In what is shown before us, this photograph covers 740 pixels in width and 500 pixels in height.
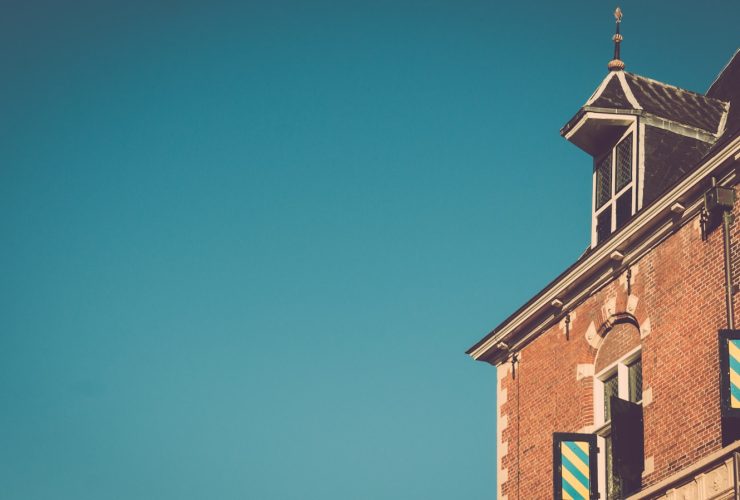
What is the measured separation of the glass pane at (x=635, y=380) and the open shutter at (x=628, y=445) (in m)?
0.53

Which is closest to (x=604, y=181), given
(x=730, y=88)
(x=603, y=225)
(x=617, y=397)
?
(x=603, y=225)

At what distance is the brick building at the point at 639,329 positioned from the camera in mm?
19016

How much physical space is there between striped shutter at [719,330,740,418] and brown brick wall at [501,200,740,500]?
4.60 ft

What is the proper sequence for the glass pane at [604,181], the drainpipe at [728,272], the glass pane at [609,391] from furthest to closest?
the glass pane at [604,181] < the glass pane at [609,391] < the drainpipe at [728,272]

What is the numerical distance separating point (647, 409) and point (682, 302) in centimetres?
181

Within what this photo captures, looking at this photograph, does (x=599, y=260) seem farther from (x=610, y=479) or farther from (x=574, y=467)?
(x=610, y=479)

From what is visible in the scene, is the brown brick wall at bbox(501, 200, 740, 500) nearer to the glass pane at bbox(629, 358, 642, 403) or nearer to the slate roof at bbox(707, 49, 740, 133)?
the glass pane at bbox(629, 358, 642, 403)

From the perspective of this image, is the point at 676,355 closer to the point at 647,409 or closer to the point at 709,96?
the point at 647,409

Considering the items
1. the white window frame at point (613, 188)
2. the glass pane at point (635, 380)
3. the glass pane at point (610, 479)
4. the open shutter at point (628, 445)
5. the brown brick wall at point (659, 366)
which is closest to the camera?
the brown brick wall at point (659, 366)

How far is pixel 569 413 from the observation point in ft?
74.9

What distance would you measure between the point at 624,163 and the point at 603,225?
3.84 ft

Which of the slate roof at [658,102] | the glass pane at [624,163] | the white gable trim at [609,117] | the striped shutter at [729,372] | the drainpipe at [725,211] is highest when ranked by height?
the slate roof at [658,102]

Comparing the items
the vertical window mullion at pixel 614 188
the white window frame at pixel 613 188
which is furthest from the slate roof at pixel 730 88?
the vertical window mullion at pixel 614 188

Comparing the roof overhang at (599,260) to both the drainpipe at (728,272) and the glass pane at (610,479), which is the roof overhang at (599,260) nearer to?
the drainpipe at (728,272)
